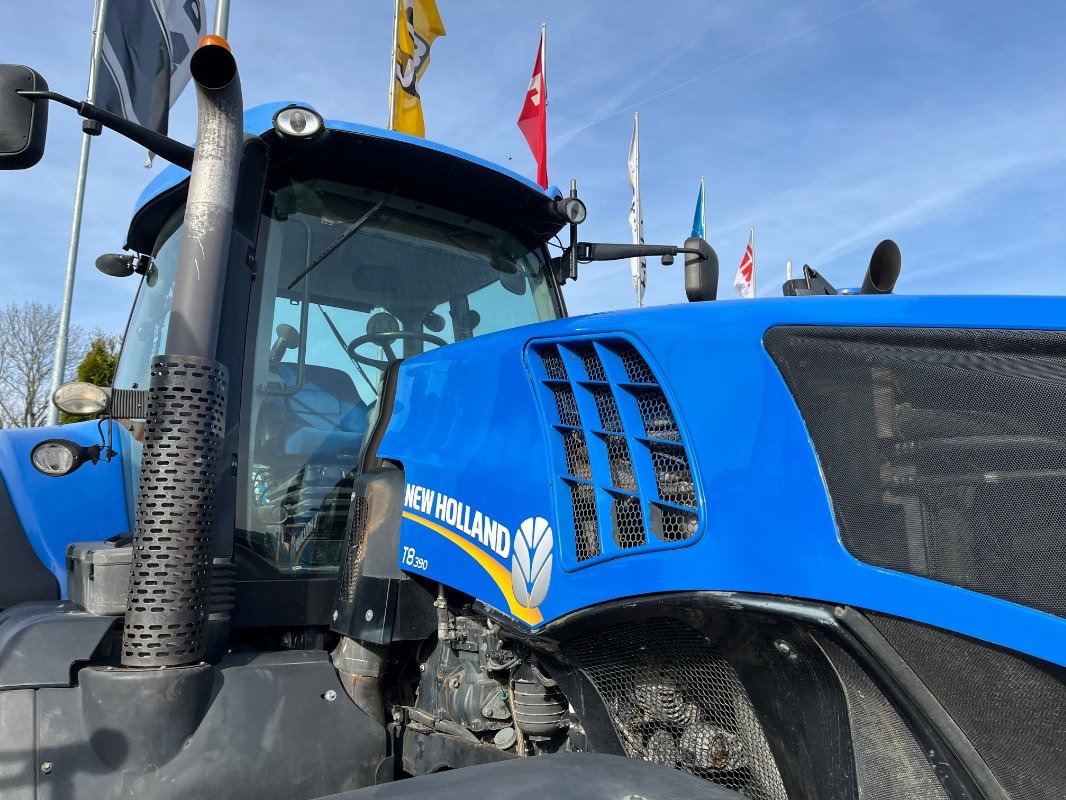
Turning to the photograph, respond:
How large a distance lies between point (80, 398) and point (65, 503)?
1.40 m

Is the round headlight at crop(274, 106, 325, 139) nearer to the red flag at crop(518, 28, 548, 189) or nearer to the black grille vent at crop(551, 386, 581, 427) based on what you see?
the black grille vent at crop(551, 386, 581, 427)

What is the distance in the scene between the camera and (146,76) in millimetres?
7539

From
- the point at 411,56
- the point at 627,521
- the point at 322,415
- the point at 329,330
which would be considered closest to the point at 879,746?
the point at 627,521

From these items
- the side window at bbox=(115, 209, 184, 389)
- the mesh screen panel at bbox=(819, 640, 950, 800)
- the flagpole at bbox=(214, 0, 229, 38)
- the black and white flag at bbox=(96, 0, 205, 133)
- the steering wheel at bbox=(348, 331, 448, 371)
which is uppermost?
the black and white flag at bbox=(96, 0, 205, 133)

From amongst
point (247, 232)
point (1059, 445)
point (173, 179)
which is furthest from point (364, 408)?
point (1059, 445)

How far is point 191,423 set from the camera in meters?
2.15

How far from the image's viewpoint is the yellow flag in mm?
9969

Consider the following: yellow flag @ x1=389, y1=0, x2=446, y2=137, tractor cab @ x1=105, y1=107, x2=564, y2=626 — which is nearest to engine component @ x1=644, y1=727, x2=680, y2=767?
tractor cab @ x1=105, y1=107, x2=564, y2=626

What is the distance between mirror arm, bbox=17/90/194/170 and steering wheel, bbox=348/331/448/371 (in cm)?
70

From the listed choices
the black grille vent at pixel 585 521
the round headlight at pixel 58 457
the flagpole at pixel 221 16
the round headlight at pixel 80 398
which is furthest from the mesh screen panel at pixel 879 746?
the flagpole at pixel 221 16

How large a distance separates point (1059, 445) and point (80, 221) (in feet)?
50.5

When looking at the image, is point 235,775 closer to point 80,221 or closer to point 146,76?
point 146,76

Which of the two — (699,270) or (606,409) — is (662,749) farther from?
(699,270)

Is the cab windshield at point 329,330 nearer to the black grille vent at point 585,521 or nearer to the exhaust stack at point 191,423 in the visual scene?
the exhaust stack at point 191,423
